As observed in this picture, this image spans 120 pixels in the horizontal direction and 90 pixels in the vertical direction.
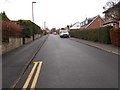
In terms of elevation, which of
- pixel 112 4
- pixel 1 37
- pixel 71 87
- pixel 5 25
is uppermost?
pixel 112 4

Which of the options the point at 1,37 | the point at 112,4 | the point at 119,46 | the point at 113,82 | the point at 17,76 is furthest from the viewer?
the point at 112,4

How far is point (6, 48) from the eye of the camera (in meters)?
12.8

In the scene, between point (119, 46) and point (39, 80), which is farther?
point (119, 46)

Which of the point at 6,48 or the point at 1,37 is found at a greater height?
the point at 1,37

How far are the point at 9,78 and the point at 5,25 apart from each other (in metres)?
8.22

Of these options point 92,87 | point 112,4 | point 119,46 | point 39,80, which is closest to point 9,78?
point 39,80

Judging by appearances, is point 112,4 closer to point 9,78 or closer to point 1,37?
point 1,37

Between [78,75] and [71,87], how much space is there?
4.17 ft

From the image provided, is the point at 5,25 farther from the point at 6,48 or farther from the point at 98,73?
the point at 98,73

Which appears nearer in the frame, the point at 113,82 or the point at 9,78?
the point at 113,82

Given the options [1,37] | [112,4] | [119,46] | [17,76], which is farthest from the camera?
[112,4]

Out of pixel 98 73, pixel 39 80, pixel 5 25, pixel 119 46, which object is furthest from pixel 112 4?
pixel 39 80

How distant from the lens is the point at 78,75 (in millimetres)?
5668

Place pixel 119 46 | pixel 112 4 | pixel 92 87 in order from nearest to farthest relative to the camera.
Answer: pixel 92 87 → pixel 119 46 → pixel 112 4
